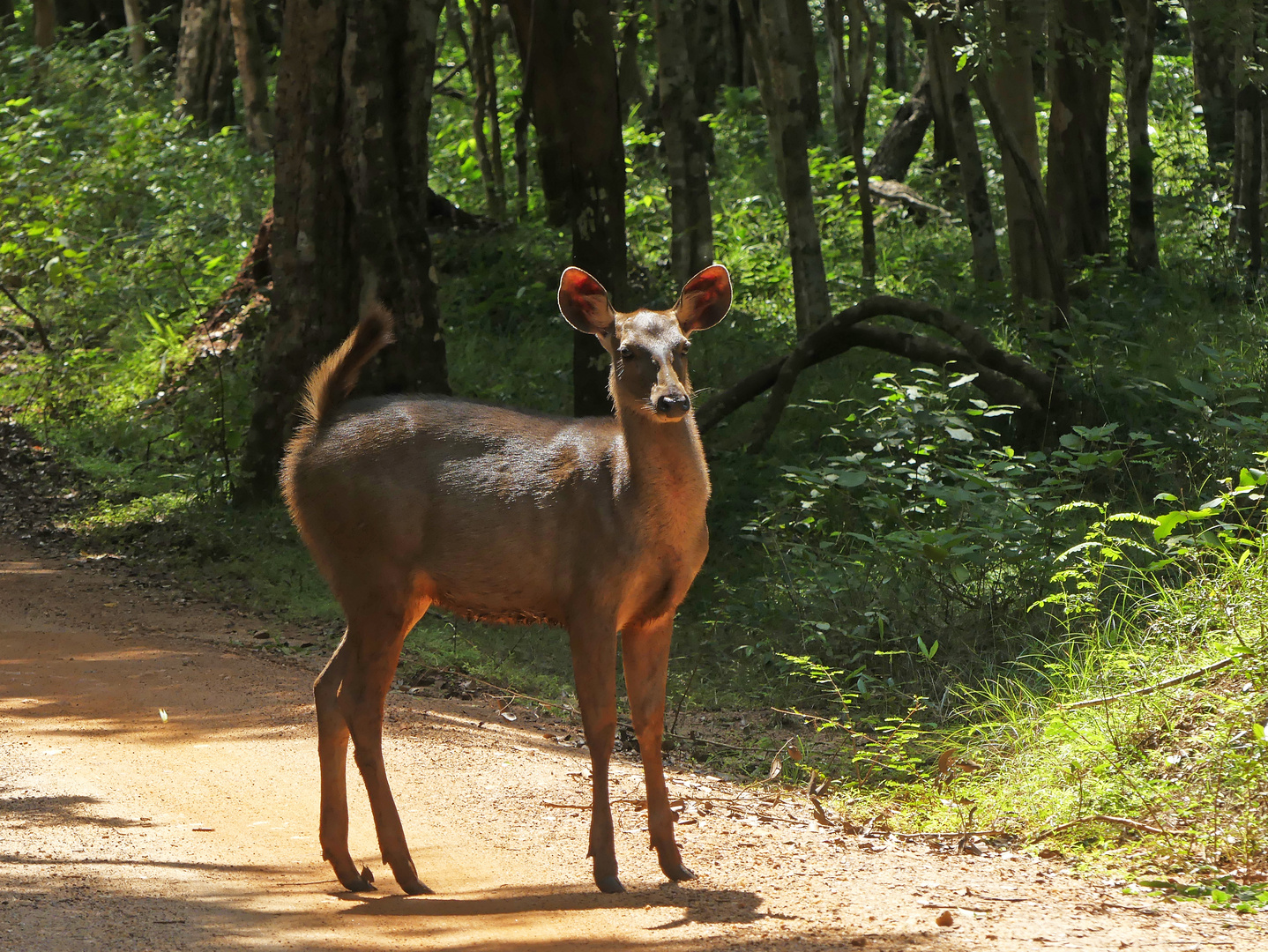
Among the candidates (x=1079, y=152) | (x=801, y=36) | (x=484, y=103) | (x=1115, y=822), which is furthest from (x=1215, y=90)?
(x=1115, y=822)

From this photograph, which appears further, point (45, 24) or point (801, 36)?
point (45, 24)

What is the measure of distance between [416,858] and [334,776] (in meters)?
0.62

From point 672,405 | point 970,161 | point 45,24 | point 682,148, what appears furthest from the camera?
point 45,24

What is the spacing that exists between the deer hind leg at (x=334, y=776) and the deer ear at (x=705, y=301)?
1.92 m

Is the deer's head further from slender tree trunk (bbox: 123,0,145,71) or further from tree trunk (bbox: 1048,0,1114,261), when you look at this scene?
slender tree trunk (bbox: 123,0,145,71)

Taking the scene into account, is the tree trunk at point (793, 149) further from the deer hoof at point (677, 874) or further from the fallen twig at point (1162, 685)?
the deer hoof at point (677, 874)

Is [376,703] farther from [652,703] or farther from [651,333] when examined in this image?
[651,333]

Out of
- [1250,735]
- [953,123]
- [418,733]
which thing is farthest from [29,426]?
[1250,735]

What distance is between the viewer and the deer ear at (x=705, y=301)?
5.61 m

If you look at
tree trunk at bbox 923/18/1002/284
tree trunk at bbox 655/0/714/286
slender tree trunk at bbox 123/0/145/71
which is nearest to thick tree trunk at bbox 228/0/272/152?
slender tree trunk at bbox 123/0/145/71

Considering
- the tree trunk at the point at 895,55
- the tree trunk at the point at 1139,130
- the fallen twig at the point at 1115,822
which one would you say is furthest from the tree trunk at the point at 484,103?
the fallen twig at the point at 1115,822

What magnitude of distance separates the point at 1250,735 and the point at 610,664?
2747mm

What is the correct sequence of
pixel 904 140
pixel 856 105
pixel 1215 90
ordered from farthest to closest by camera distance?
pixel 904 140 < pixel 856 105 < pixel 1215 90

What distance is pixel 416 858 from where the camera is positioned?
562cm
